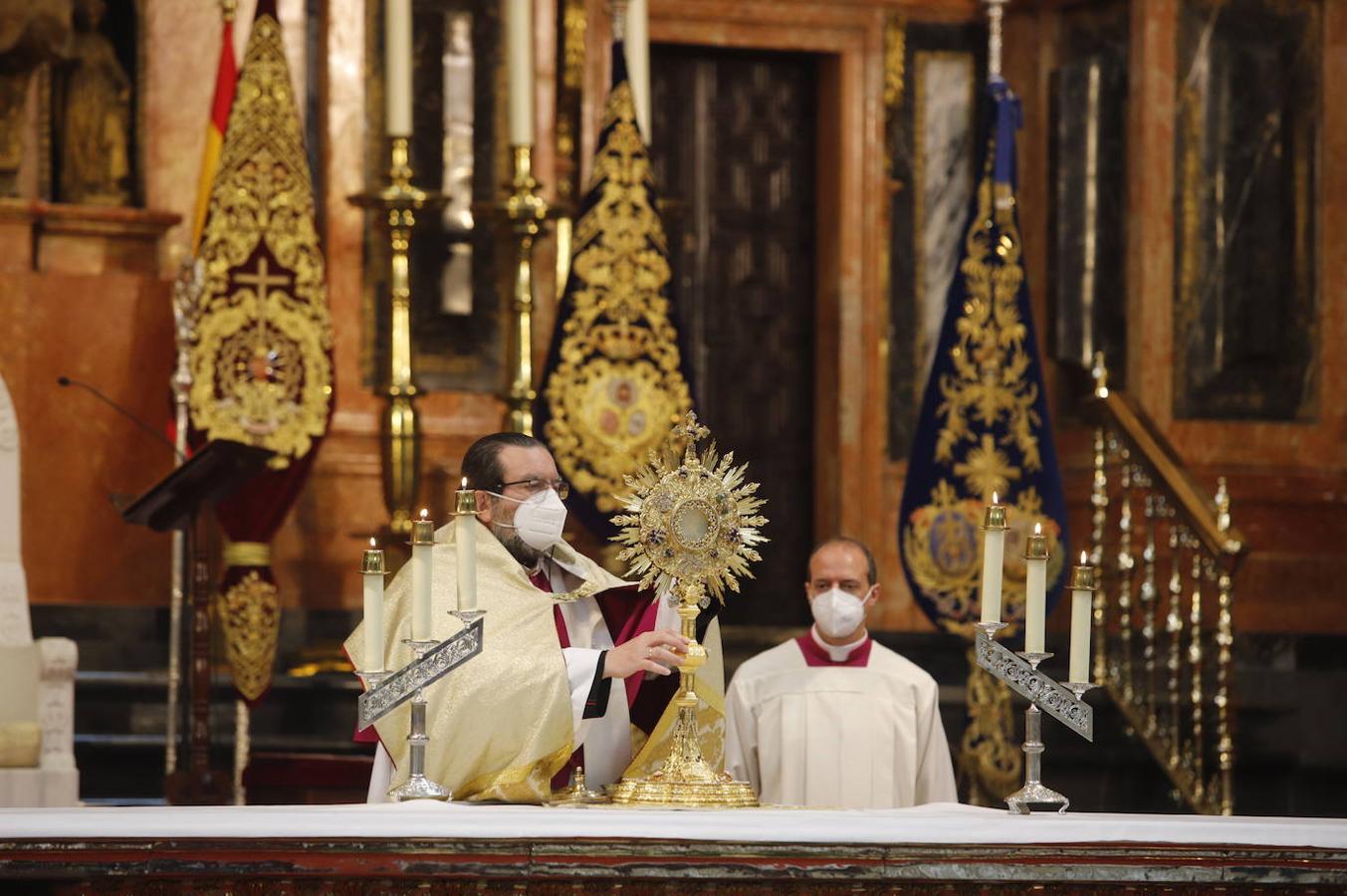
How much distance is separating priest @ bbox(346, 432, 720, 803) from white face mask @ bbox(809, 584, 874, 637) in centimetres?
108

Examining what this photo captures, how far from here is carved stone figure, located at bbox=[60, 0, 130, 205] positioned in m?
9.17

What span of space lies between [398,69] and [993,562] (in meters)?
4.42

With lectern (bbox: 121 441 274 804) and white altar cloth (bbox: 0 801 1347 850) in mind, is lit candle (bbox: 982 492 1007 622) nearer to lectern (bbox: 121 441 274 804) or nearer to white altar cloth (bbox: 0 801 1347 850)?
white altar cloth (bbox: 0 801 1347 850)

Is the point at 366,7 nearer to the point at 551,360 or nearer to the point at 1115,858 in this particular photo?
the point at 551,360

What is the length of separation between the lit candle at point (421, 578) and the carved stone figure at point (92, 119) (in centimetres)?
518

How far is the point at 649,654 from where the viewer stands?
4590 mm

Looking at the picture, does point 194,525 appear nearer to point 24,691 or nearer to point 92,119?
point 24,691

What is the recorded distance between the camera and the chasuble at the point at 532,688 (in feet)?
15.5

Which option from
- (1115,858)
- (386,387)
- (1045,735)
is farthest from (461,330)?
(1115,858)

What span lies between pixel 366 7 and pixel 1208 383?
3.84 meters

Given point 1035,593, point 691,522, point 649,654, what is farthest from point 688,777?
point 1035,593

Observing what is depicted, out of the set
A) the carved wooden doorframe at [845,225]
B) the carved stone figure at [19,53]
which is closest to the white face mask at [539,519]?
the carved stone figure at [19,53]

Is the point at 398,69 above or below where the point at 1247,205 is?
above

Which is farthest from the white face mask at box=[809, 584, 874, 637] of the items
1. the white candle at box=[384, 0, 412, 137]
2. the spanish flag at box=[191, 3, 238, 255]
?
the spanish flag at box=[191, 3, 238, 255]
